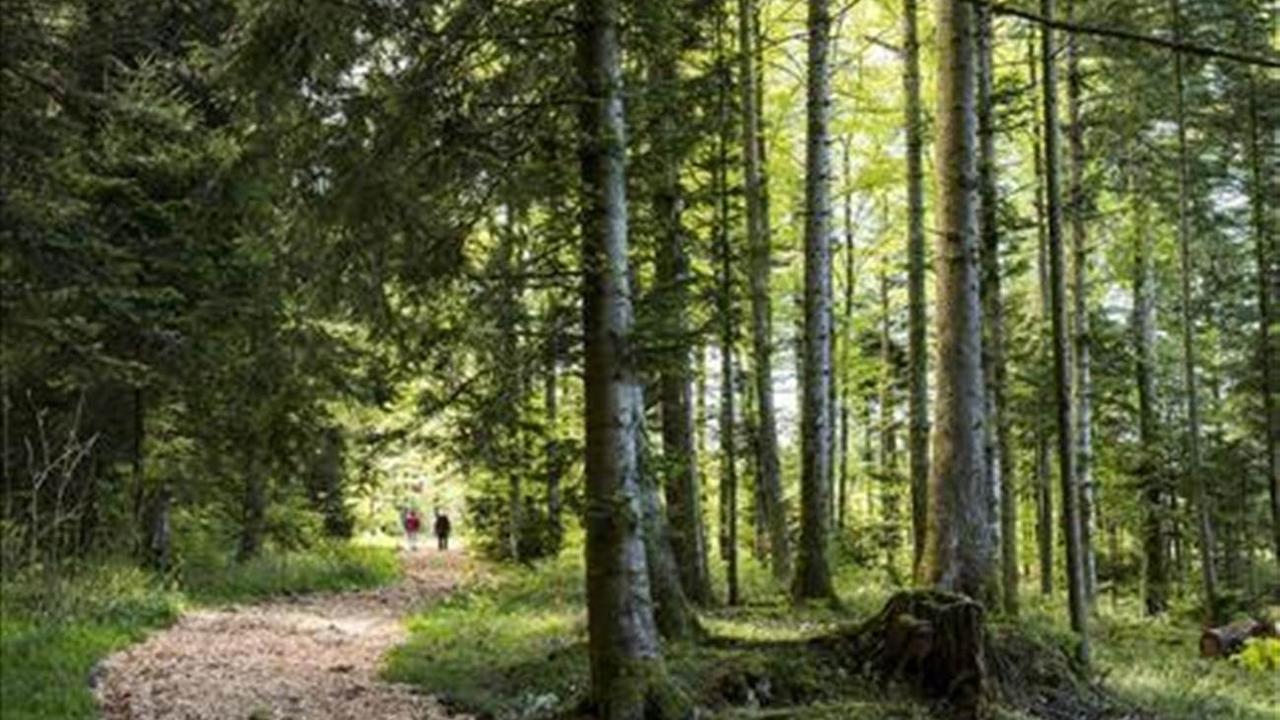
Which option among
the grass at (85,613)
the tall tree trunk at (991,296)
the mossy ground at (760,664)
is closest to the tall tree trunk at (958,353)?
the mossy ground at (760,664)

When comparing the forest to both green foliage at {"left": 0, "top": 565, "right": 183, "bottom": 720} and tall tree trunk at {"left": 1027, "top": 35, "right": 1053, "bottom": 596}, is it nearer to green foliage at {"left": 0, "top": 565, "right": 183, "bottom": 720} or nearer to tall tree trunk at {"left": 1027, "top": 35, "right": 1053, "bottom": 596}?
green foliage at {"left": 0, "top": 565, "right": 183, "bottom": 720}

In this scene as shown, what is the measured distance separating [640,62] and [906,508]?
22480 mm

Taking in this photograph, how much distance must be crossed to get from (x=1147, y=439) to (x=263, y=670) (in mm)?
18029

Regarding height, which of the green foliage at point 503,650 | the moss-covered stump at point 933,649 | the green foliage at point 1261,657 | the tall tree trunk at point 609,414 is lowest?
the green foliage at point 1261,657

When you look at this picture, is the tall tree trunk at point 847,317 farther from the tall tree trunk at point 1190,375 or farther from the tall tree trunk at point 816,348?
the tall tree trunk at point 816,348

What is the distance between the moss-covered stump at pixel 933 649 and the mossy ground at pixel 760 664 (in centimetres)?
16

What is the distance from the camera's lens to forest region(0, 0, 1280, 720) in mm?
8125

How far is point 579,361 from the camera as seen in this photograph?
9234 millimetres

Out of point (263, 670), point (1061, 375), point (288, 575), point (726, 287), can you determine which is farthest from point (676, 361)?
point (288, 575)

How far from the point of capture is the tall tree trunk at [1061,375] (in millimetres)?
11094

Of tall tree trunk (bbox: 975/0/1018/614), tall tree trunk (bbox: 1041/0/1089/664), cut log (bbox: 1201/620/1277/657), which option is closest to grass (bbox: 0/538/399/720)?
tall tree trunk (bbox: 1041/0/1089/664)

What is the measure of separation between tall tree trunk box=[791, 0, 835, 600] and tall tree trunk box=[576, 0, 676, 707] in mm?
6669

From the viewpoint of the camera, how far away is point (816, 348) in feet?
49.3

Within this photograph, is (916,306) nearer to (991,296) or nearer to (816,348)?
(991,296)
